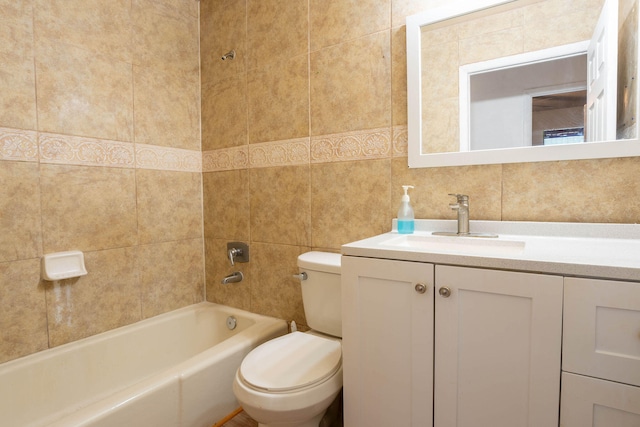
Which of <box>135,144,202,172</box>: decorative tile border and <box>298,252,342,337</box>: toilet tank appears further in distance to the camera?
<box>135,144,202,172</box>: decorative tile border

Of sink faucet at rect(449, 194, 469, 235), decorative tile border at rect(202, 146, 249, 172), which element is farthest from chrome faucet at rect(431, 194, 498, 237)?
decorative tile border at rect(202, 146, 249, 172)

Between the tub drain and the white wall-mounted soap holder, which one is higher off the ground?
the white wall-mounted soap holder

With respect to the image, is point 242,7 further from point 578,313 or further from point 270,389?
point 578,313

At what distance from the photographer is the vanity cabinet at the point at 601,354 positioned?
0.75 m

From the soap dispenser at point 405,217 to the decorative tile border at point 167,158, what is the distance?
1395 millimetres

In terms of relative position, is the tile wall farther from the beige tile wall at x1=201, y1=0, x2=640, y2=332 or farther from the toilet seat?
the toilet seat

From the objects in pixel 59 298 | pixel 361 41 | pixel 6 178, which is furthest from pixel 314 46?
pixel 59 298

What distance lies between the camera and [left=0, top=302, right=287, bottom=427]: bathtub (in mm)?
1199

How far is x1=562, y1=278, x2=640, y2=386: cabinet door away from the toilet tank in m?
0.82

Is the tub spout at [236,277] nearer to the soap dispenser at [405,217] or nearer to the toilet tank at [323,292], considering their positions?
the toilet tank at [323,292]

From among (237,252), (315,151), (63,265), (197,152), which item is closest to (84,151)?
(63,265)

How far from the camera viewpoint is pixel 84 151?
1.65m

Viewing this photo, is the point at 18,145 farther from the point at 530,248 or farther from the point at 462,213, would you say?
the point at 530,248

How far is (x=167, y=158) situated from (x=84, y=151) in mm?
436
